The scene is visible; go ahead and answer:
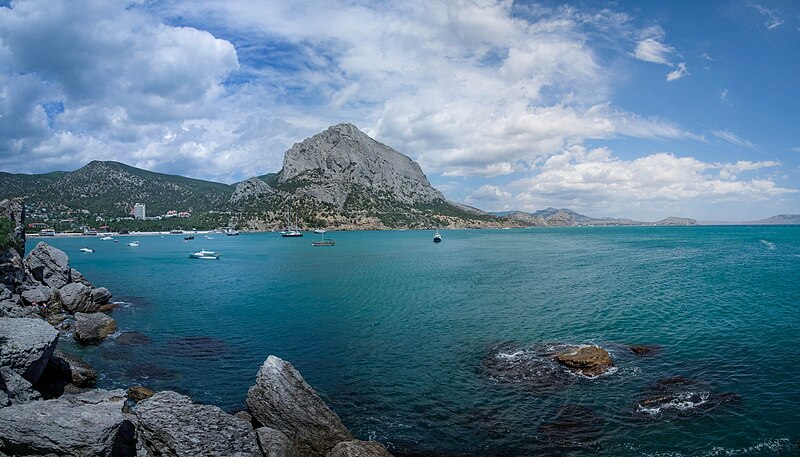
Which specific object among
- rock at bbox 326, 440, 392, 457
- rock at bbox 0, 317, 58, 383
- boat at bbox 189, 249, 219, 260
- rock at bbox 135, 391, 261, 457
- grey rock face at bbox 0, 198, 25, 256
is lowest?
boat at bbox 189, 249, 219, 260

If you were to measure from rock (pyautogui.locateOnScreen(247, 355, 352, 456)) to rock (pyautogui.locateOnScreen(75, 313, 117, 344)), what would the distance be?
81.0ft

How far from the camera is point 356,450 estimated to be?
15.7 metres

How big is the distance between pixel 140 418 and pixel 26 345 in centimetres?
930

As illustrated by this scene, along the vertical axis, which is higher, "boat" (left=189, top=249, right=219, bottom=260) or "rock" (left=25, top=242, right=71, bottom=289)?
"rock" (left=25, top=242, right=71, bottom=289)

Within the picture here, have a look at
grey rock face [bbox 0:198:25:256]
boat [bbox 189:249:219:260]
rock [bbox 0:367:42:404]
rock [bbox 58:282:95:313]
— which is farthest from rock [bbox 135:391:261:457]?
boat [bbox 189:249:219:260]

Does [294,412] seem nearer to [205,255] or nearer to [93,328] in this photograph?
[93,328]

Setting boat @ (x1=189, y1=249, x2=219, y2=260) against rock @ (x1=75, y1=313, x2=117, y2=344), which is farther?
boat @ (x1=189, y1=249, x2=219, y2=260)

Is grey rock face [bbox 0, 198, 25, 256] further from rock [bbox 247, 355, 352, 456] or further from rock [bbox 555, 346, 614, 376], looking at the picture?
rock [bbox 555, 346, 614, 376]

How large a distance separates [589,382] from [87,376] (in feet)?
92.8

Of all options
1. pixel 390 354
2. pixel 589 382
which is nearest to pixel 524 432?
pixel 589 382

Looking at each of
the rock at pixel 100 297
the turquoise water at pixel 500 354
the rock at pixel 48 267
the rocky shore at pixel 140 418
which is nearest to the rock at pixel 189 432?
the rocky shore at pixel 140 418

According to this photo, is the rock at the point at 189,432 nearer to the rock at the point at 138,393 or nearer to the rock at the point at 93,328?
the rock at the point at 138,393

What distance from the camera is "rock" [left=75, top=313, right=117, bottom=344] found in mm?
34562

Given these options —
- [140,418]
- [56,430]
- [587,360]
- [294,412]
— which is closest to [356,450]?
[294,412]
